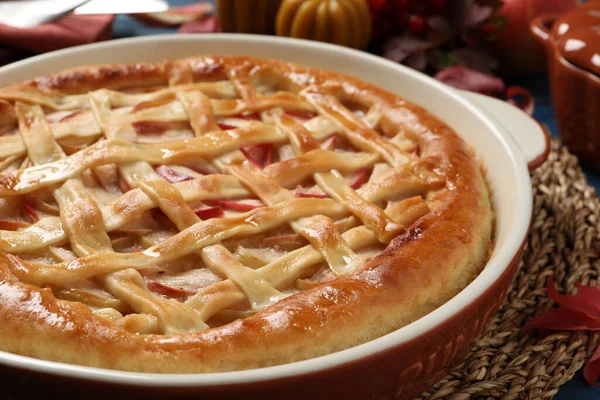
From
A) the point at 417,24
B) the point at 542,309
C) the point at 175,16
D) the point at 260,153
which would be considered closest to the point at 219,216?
the point at 260,153

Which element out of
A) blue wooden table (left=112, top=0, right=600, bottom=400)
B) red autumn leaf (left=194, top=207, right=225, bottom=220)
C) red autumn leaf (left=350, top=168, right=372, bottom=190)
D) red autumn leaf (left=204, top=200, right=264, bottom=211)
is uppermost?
red autumn leaf (left=194, top=207, right=225, bottom=220)

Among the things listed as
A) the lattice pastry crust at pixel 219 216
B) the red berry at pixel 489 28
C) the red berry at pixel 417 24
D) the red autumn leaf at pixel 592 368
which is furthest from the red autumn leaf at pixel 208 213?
the red berry at pixel 489 28

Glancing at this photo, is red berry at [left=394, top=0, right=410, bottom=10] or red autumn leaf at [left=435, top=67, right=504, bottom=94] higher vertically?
red berry at [left=394, top=0, right=410, bottom=10]

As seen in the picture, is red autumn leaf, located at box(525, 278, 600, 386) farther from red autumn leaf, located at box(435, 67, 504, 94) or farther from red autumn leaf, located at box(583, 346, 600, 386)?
red autumn leaf, located at box(435, 67, 504, 94)

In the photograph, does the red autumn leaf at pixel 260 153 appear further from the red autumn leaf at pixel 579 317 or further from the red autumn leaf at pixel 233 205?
the red autumn leaf at pixel 579 317

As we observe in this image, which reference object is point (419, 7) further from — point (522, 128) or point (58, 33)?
point (58, 33)

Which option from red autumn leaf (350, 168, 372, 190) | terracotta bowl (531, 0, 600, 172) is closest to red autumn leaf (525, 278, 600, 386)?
red autumn leaf (350, 168, 372, 190)

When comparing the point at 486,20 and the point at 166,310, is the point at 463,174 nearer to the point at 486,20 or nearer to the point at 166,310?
the point at 166,310
